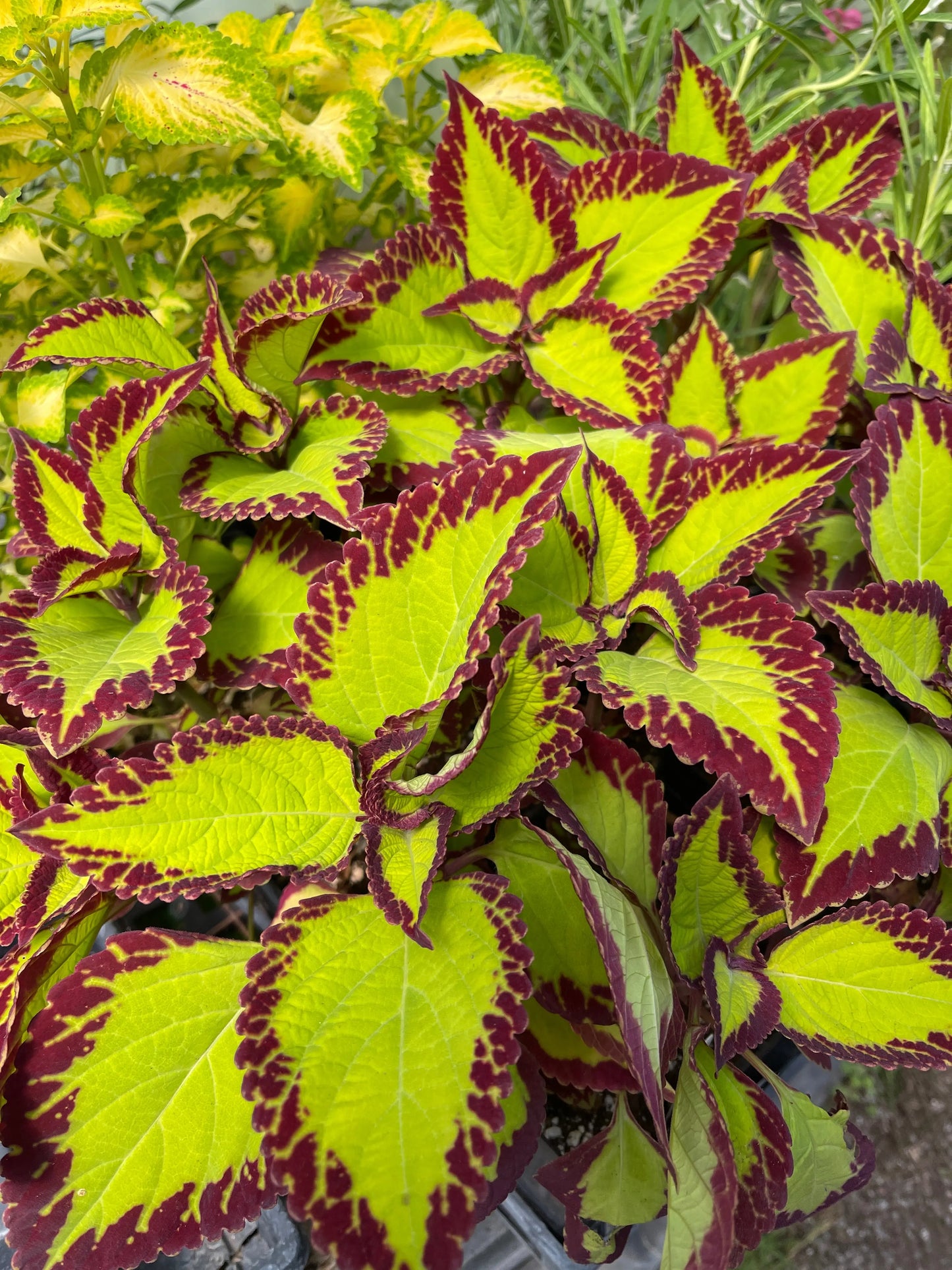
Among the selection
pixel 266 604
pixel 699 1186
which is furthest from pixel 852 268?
pixel 699 1186

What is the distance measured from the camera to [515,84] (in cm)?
74

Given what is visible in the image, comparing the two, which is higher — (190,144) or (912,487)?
(190,144)

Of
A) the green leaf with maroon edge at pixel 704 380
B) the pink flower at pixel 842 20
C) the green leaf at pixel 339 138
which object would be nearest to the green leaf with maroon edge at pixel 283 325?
the green leaf at pixel 339 138

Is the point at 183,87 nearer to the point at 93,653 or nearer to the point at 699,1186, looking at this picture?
the point at 93,653

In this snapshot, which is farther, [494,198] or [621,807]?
[494,198]

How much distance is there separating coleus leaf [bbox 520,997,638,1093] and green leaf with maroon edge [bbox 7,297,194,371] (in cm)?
40

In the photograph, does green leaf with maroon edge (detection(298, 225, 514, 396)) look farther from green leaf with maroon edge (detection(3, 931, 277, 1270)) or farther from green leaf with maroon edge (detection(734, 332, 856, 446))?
green leaf with maroon edge (detection(3, 931, 277, 1270))

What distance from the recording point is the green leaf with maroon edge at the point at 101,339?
508 mm

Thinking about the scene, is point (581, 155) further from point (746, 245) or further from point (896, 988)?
point (896, 988)

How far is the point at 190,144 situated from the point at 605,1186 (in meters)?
0.68

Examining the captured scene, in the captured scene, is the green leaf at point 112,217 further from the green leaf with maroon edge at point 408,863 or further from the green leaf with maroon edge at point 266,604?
the green leaf with maroon edge at point 408,863

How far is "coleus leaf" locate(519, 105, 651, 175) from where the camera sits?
706 mm

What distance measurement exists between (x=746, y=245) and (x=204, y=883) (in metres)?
0.61

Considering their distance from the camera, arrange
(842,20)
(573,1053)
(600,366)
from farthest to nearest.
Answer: (842,20)
(600,366)
(573,1053)
